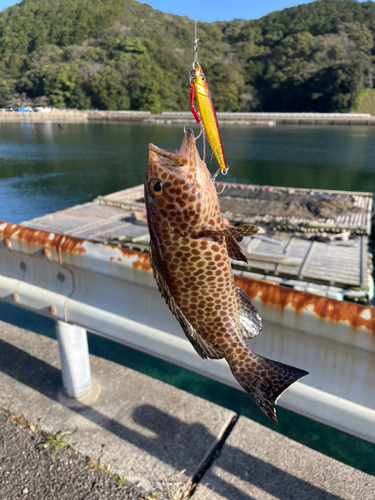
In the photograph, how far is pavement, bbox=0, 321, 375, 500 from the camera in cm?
376

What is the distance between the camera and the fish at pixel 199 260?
1.58 metres

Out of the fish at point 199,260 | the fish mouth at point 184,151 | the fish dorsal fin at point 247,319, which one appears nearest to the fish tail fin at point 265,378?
the fish at point 199,260

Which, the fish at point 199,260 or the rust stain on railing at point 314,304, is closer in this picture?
the fish at point 199,260

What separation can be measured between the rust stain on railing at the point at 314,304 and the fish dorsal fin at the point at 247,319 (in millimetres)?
870

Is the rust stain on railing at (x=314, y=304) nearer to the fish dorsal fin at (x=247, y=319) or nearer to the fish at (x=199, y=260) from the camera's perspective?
the fish dorsal fin at (x=247, y=319)

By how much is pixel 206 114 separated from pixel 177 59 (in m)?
117

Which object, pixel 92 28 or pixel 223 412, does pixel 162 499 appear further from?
pixel 92 28

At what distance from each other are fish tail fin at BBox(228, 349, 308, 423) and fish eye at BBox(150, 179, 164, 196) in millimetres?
857

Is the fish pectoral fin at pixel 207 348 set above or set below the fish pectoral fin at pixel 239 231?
below

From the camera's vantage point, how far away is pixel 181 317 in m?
1.71

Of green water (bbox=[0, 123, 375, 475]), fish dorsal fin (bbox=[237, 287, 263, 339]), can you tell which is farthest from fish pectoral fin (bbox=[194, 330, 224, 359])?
green water (bbox=[0, 123, 375, 475])

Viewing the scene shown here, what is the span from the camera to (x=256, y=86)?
351 ft

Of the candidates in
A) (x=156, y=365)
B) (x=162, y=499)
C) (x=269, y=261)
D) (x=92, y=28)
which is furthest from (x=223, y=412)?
(x=92, y=28)

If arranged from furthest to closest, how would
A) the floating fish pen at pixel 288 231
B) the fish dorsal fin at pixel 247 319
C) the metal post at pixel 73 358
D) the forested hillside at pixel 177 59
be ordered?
1. the forested hillside at pixel 177 59
2. the floating fish pen at pixel 288 231
3. the metal post at pixel 73 358
4. the fish dorsal fin at pixel 247 319
